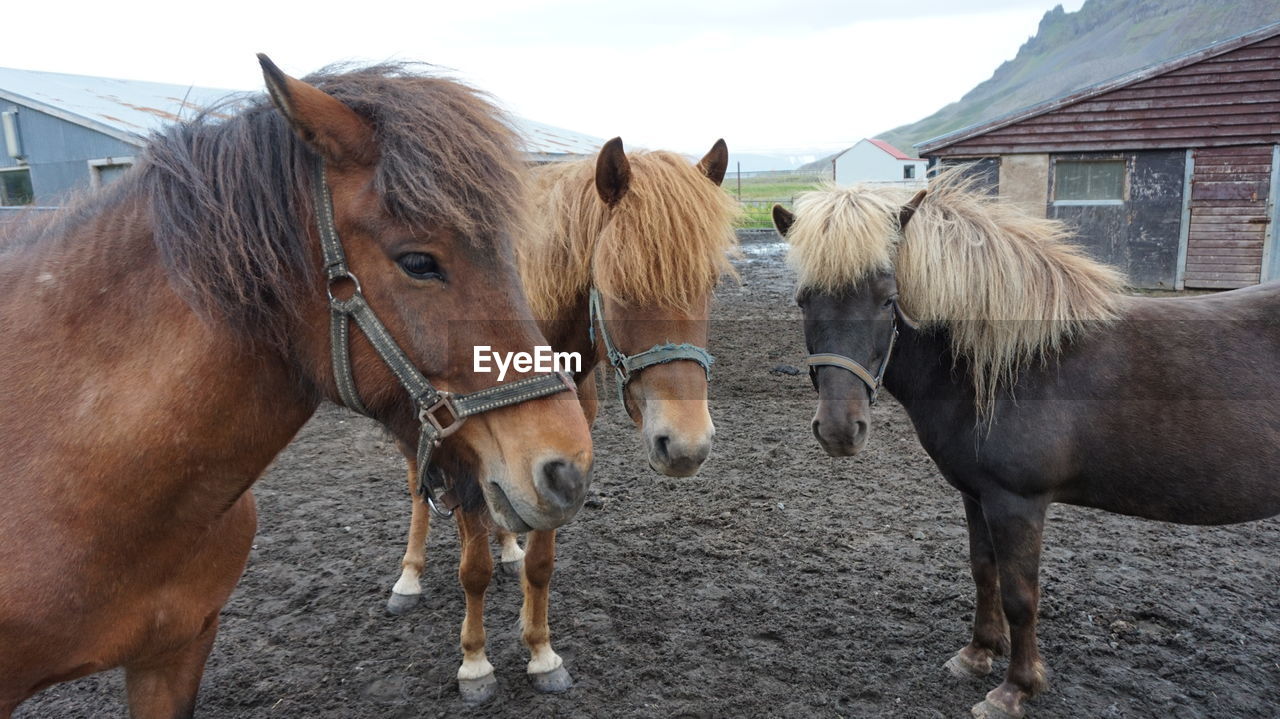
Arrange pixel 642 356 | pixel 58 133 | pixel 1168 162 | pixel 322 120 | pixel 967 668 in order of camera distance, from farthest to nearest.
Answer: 1. pixel 1168 162
2. pixel 58 133
3. pixel 967 668
4. pixel 642 356
5. pixel 322 120

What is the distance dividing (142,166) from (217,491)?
0.72 m

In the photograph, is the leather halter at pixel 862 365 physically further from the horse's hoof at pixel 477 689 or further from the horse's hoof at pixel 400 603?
the horse's hoof at pixel 400 603

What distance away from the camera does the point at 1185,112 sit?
12086 millimetres

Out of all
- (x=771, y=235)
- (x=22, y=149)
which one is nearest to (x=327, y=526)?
(x=22, y=149)

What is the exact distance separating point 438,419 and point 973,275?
7.61ft

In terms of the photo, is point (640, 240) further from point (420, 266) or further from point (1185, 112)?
point (1185, 112)

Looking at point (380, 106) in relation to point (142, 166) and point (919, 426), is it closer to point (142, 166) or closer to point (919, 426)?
point (142, 166)

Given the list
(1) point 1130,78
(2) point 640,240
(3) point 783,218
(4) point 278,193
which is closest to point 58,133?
(3) point 783,218

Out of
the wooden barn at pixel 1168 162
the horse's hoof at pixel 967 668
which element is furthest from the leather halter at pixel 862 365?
the wooden barn at pixel 1168 162

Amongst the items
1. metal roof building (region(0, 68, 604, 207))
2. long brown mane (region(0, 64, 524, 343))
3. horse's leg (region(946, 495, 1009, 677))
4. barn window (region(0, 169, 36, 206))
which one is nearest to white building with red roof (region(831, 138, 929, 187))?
metal roof building (region(0, 68, 604, 207))

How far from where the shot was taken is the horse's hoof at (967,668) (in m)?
3.05

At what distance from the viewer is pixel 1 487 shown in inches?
55.1

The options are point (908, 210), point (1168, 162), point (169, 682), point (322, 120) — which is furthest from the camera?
point (1168, 162)

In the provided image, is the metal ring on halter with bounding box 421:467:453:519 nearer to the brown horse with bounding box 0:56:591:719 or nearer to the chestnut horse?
the brown horse with bounding box 0:56:591:719
